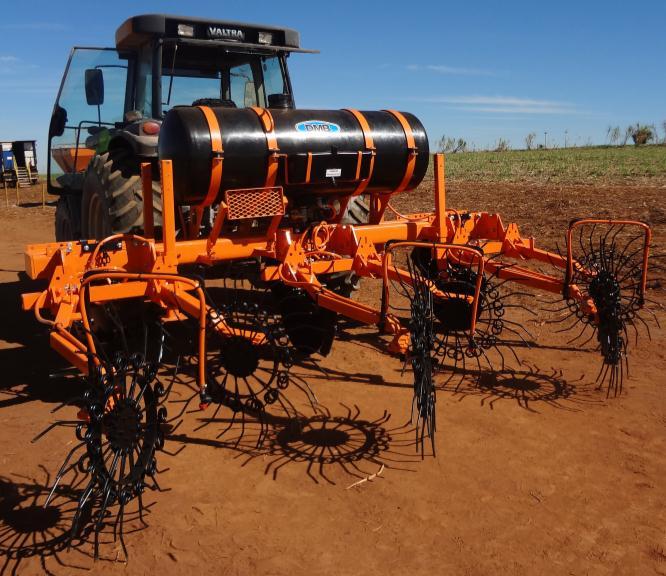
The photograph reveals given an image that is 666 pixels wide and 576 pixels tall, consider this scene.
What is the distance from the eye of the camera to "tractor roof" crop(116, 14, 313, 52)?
5324mm

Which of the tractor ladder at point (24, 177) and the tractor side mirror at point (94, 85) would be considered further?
the tractor ladder at point (24, 177)

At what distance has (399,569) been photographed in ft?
8.23

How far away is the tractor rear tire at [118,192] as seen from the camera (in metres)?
4.88

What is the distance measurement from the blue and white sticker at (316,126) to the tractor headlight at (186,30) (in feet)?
5.52

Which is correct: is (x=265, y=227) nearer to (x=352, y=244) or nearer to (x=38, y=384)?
(x=352, y=244)

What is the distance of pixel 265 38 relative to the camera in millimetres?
5879

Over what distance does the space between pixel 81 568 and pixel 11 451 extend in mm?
1207

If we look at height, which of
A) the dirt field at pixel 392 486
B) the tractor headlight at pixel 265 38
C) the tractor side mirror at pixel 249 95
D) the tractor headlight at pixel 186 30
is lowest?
the dirt field at pixel 392 486

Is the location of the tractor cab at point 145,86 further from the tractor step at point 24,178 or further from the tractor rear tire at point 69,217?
the tractor step at point 24,178

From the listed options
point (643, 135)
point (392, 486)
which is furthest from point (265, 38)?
point (643, 135)

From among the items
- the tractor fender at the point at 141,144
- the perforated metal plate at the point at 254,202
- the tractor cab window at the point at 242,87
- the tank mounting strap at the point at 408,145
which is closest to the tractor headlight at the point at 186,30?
the tractor cab window at the point at 242,87

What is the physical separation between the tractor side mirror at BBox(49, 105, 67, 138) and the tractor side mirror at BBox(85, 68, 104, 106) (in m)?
0.71

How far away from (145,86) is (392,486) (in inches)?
163

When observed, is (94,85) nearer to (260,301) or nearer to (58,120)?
(58,120)
